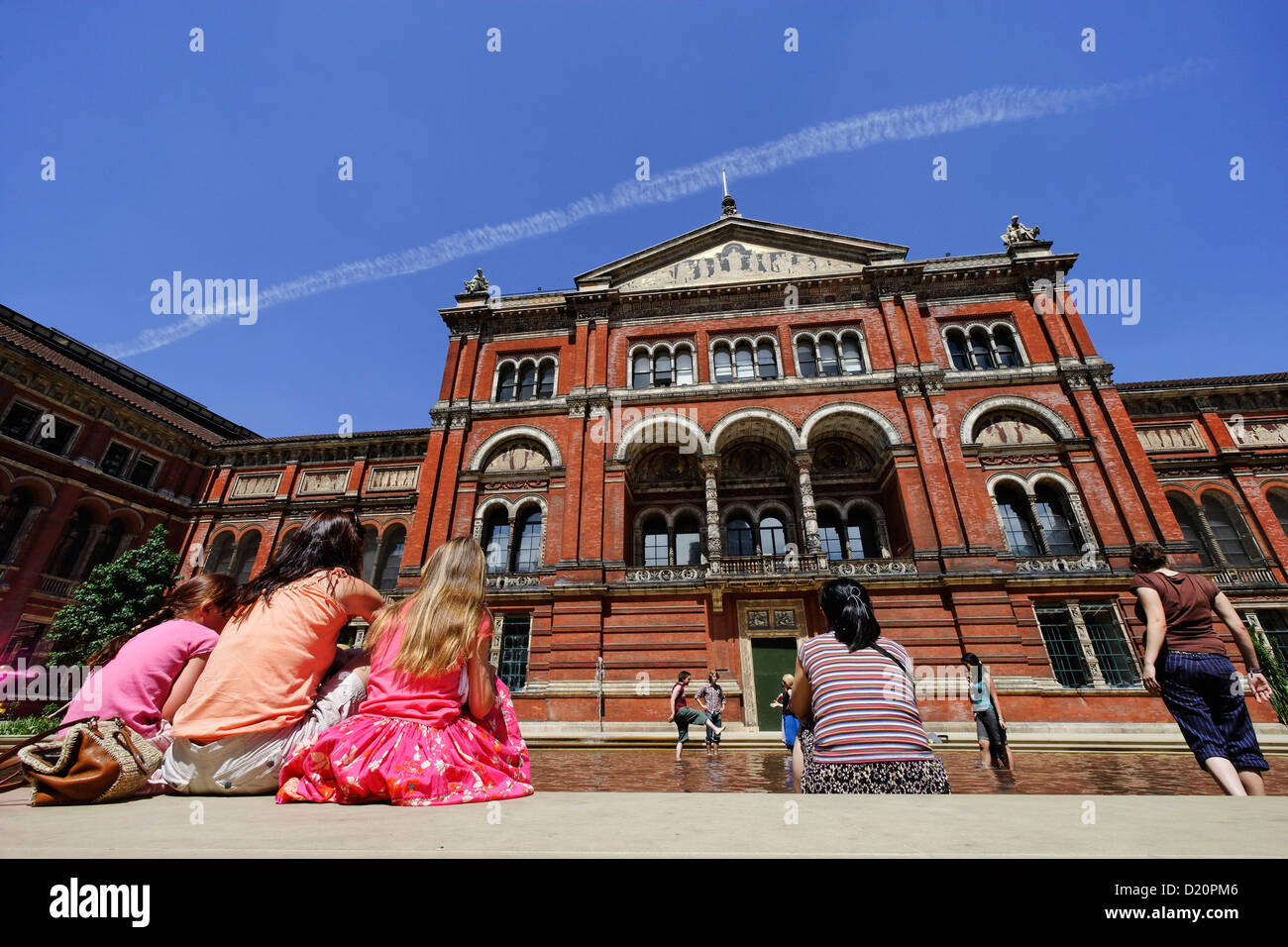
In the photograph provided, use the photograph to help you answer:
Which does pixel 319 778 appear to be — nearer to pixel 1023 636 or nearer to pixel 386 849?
pixel 386 849

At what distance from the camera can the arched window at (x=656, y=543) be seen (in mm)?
18547

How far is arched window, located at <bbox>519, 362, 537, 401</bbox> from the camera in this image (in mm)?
20141

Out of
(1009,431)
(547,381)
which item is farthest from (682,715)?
(1009,431)

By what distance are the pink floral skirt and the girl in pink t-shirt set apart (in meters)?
0.81

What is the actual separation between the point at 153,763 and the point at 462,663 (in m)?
1.32

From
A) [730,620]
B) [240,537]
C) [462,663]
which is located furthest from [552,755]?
[240,537]

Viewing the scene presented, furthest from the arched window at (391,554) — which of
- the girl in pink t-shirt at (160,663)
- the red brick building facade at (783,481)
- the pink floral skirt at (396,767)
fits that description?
the pink floral skirt at (396,767)

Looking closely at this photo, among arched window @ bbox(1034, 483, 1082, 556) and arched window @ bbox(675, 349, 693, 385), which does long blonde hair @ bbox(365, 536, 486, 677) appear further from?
arched window @ bbox(1034, 483, 1082, 556)

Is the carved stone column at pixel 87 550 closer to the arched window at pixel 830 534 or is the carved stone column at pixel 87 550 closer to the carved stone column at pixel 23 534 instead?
the carved stone column at pixel 23 534

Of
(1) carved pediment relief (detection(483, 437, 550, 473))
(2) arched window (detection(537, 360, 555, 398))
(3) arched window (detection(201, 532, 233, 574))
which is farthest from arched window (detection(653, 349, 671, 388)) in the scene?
(3) arched window (detection(201, 532, 233, 574))

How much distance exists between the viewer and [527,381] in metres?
20.4

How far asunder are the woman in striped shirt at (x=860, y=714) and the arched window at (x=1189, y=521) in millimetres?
23063
